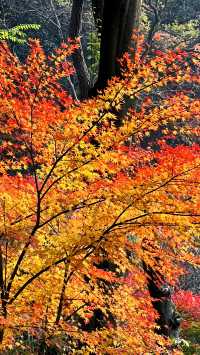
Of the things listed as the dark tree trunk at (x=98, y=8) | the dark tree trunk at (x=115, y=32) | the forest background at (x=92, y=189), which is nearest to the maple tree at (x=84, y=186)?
the forest background at (x=92, y=189)

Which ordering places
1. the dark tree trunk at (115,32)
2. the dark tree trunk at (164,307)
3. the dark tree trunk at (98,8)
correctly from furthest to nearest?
the dark tree trunk at (164,307) < the dark tree trunk at (98,8) < the dark tree trunk at (115,32)

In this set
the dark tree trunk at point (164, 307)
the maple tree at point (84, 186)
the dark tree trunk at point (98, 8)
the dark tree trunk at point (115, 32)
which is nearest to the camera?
the maple tree at point (84, 186)

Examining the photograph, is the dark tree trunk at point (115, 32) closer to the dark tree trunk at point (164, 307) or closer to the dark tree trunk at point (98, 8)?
the dark tree trunk at point (98, 8)

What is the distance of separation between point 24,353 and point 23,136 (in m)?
5.89

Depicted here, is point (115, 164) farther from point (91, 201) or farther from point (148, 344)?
point (148, 344)

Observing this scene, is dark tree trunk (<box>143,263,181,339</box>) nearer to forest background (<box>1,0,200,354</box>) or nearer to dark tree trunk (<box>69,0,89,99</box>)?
forest background (<box>1,0,200,354</box>)

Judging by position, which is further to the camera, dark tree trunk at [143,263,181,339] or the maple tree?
dark tree trunk at [143,263,181,339]

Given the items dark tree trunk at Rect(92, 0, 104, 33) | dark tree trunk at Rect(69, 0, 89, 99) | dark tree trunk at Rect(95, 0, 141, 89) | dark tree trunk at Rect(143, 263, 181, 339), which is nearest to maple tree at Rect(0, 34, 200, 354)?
dark tree trunk at Rect(95, 0, 141, 89)

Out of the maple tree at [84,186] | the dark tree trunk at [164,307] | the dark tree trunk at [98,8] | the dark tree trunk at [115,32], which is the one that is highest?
the dark tree trunk at [98,8]

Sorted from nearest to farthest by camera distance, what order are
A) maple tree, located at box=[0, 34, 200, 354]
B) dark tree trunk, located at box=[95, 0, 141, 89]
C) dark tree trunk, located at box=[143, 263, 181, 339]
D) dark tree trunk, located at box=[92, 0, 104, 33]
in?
maple tree, located at box=[0, 34, 200, 354]
dark tree trunk, located at box=[95, 0, 141, 89]
dark tree trunk, located at box=[92, 0, 104, 33]
dark tree trunk, located at box=[143, 263, 181, 339]

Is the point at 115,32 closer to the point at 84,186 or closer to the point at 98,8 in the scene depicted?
the point at 98,8

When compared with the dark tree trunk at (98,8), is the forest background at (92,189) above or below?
below

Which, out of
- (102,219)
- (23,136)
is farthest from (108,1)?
(102,219)

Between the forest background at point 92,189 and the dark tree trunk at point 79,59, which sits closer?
the forest background at point 92,189
